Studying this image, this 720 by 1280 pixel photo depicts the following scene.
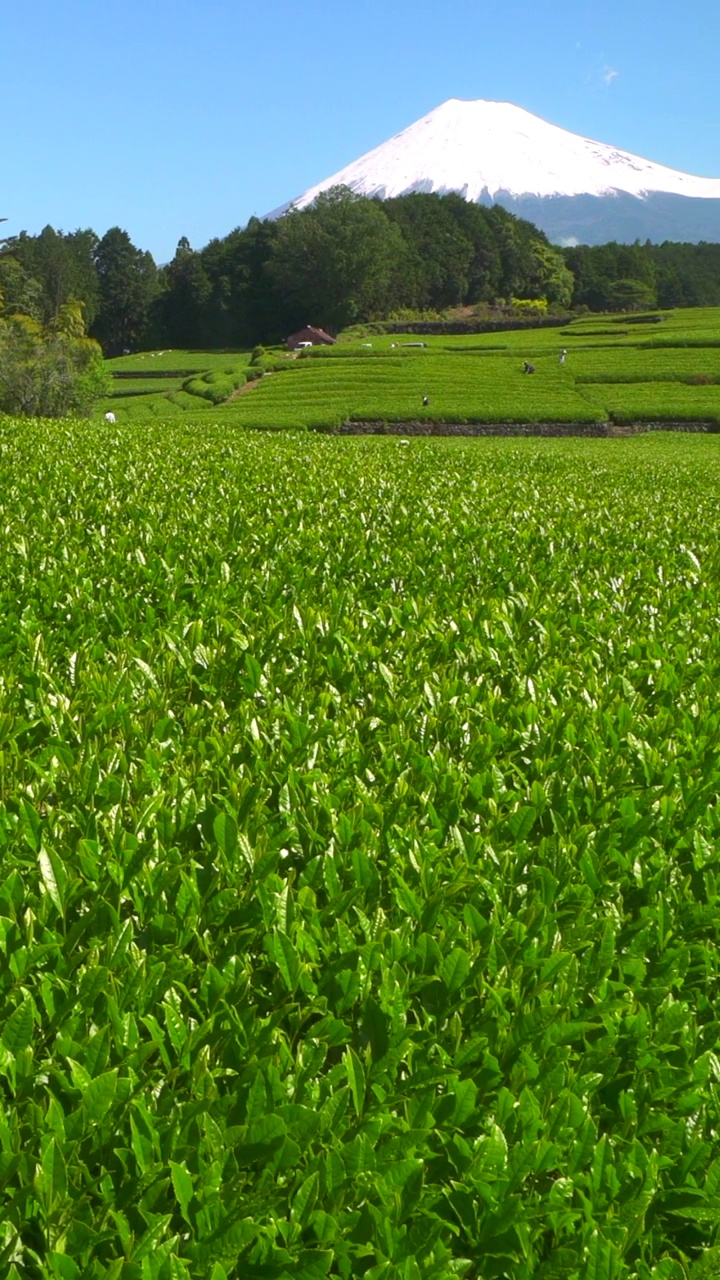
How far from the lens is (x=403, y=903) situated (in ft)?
8.85

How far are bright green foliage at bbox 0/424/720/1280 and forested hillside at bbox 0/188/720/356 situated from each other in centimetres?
10078

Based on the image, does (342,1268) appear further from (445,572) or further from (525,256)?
(525,256)

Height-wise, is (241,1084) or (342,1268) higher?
(241,1084)

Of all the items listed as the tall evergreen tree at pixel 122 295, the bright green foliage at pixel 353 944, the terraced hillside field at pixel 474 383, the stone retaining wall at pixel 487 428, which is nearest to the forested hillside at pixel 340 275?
the tall evergreen tree at pixel 122 295

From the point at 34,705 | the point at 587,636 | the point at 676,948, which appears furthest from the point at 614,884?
the point at 587,636

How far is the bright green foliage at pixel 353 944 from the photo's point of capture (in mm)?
1857

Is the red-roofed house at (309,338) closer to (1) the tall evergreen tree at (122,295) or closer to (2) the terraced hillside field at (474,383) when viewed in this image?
(2) the terraced hillside field at (474,383)

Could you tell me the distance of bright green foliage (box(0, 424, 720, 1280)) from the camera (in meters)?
1.86

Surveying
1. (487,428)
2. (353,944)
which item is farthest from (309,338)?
(353,944)

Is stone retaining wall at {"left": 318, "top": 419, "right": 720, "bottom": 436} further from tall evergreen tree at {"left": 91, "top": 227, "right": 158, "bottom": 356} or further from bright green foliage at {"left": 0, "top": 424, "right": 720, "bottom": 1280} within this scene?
tall evergreen tree at {"left": 91, "top": 227, "right": 158, "bottom": 356}

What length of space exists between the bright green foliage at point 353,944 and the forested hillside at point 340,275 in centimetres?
10078

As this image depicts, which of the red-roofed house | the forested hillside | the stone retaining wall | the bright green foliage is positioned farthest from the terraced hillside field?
the bright green foliage

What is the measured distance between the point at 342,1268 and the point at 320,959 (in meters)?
0.83

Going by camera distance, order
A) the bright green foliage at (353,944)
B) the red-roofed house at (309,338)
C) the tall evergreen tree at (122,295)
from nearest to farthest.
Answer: the bright green foliage at (353,944) < the red-roofed house at (309,338) < the tall evergreen tree at (122,295)
